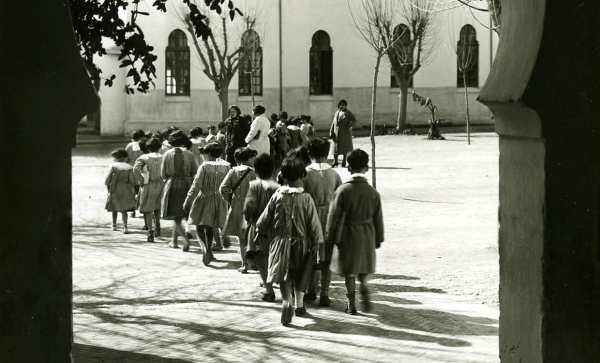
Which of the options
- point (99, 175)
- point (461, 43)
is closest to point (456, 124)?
point (461, 43)

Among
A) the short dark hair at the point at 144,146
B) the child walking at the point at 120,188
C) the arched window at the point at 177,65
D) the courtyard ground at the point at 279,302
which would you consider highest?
the arched window at the point at 177,65

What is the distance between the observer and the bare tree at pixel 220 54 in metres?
36.3

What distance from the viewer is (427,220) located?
49.6 ft

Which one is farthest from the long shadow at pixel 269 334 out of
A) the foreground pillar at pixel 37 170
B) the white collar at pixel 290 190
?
the foreground pillar at pixel 37 170

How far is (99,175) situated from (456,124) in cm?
2278

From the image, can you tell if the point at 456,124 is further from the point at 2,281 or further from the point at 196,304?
the point at 2,281

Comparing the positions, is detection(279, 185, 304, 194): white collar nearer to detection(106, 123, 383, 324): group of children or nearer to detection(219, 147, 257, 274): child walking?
detection(106, 123, 383, 324): group of children

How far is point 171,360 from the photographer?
22.2 ft

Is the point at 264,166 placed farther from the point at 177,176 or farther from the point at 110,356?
the point at 177,176

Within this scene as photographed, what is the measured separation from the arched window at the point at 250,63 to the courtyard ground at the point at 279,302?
69.9ft

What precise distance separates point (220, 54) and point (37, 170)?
32286 millimetres

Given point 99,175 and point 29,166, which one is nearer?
point 29,166

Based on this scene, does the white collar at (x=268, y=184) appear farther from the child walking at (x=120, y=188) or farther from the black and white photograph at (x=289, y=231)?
the child walking at (x=120, y=188)

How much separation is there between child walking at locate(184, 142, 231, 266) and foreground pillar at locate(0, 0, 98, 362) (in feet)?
22.9
